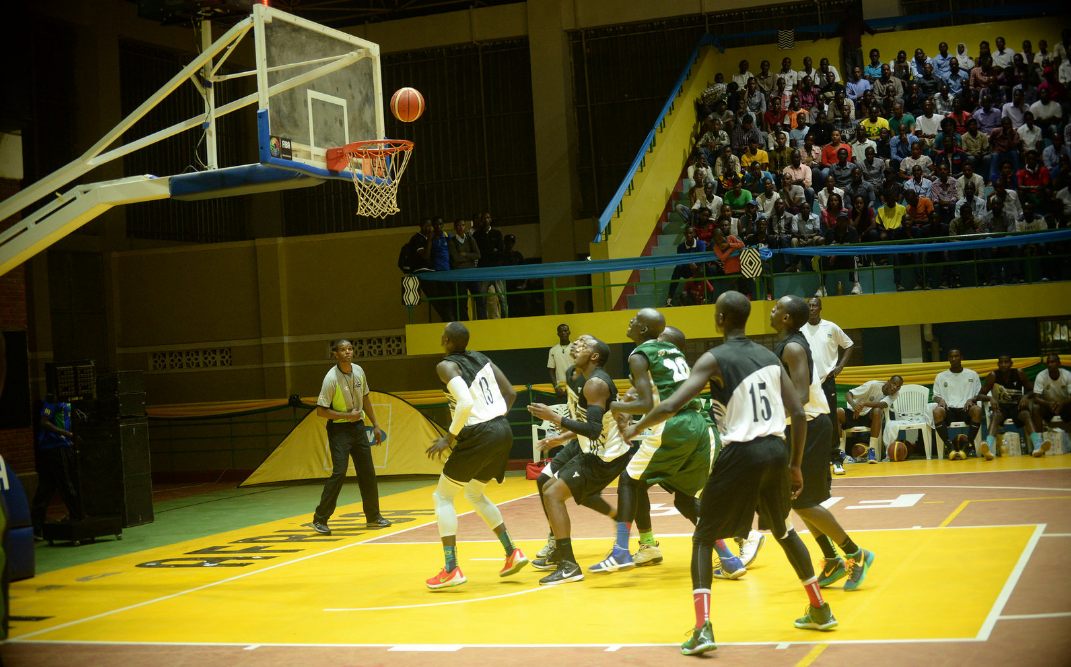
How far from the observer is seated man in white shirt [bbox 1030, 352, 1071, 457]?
16266mm

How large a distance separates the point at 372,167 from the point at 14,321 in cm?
762

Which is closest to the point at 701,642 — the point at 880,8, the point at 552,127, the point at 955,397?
the point at 955,397

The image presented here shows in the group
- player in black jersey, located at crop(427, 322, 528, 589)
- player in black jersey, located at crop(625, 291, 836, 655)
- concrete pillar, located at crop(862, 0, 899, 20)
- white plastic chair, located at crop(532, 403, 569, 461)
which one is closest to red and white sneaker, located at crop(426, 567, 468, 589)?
player in black jersey, located at crop(427, 322, 528, 589)

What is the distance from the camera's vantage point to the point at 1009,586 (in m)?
7.34

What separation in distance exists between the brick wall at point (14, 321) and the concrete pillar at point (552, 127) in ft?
41.0

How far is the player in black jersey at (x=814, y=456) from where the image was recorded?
729 centimetres

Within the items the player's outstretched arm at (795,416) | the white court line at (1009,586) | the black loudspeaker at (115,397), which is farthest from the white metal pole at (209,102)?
the white court line at (1009,586)

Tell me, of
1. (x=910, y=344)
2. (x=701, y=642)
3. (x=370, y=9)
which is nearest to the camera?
(x=701, y=642)

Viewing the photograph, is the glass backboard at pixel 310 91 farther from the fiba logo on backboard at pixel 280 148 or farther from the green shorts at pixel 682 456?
the green shorts at pixel 682 456

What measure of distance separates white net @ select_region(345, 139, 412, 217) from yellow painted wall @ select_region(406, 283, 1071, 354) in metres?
7.59

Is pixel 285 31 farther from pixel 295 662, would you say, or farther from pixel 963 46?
pixel 963 46

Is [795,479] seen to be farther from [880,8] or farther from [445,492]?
[880,8]

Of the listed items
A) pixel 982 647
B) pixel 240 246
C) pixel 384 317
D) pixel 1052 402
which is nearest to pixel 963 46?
pixel 1052 402

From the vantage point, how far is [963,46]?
2317 cm
